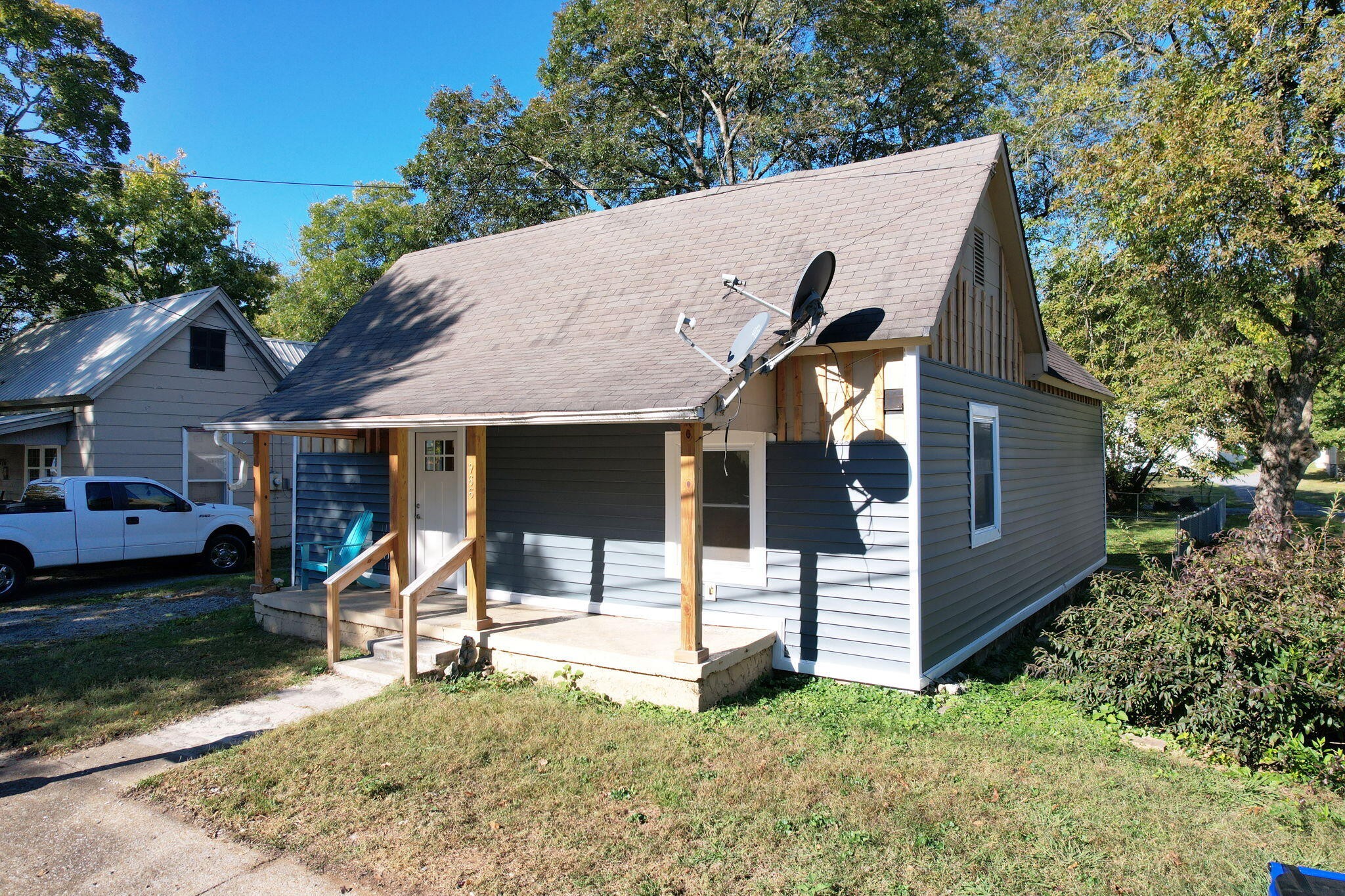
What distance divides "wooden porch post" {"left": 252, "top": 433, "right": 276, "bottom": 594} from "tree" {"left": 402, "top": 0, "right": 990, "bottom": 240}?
17.3 m

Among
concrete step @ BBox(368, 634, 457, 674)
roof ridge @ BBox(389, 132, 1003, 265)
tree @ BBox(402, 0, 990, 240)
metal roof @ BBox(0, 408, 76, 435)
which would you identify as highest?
tree @ BBox(402, 0, 990, 240)

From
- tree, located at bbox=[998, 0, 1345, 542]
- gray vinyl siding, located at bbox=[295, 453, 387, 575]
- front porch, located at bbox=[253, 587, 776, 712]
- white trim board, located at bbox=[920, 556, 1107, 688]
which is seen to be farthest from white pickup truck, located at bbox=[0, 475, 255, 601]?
tree, located at bbox=[998, 0, 1345, 542]

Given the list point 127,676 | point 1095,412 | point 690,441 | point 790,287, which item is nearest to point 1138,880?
point 690,441

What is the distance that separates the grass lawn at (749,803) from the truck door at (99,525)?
8051 millimetres

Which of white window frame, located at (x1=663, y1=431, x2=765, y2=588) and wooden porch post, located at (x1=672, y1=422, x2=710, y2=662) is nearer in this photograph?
wooden porch post, located at (x1=672, y1=422, x2=710, y2=662)

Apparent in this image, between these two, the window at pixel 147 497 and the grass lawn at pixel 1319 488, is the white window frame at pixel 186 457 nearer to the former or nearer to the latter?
the window at pixel 147 497

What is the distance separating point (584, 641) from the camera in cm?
673

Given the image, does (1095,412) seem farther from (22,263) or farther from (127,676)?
(22,263)

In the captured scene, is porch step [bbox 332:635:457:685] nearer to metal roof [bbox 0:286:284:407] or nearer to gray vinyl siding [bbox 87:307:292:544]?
gray vinyl siding [bbox 87:307:292:544]

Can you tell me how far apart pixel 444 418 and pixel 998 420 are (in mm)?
5793

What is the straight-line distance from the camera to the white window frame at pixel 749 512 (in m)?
6.99

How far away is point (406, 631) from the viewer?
675cm

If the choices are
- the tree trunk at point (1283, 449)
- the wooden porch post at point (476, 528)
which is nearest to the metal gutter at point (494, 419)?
the wooden porch post at point (476, 528)

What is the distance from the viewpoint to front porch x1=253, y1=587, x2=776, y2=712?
6066 mm
